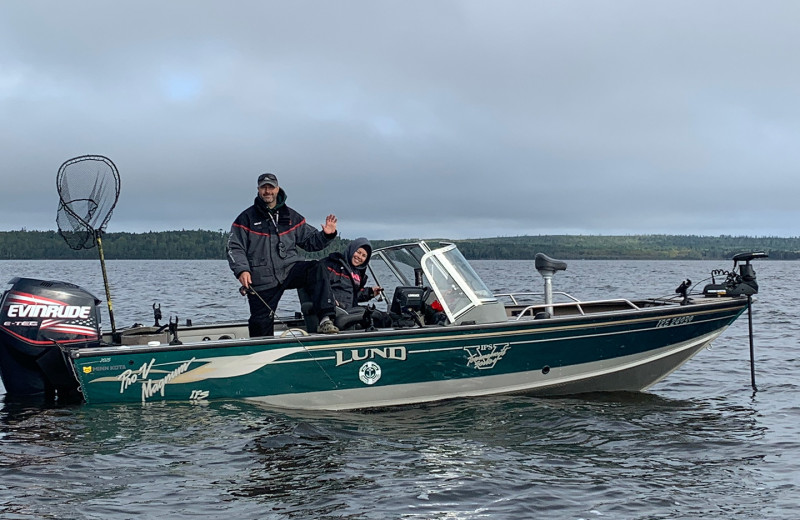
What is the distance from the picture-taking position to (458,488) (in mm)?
6184

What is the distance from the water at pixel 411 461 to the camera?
19.0 feet

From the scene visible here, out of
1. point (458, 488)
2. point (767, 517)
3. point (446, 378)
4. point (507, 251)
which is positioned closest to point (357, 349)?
point (446, 378)

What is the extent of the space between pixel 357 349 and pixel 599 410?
3125 millimetres

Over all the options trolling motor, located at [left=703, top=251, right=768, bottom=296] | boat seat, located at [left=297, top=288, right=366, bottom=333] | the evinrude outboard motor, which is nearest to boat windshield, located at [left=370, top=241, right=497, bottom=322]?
boat seat, located at [left=297, top=288, right=366, bottom=333]

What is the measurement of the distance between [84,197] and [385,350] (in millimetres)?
4373

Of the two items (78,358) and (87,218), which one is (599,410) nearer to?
(78,358)

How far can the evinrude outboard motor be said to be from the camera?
828 cm

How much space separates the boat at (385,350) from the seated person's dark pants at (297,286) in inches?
12.7

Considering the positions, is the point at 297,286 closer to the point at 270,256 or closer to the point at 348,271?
the point at 270,256

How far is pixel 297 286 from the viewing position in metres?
9.61

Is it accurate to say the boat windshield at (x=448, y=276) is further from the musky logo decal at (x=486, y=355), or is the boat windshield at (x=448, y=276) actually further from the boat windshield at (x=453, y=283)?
the musky logo decal at (x=486, y=355)

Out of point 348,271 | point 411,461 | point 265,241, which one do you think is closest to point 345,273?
point 348,271

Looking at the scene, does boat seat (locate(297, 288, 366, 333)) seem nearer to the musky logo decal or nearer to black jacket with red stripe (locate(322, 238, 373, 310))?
black jacket with red stripe (locate(322, 238, 373, 310))

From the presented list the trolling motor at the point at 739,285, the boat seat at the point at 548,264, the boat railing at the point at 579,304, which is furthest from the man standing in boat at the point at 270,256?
the trolling motor at the point at 739,285
